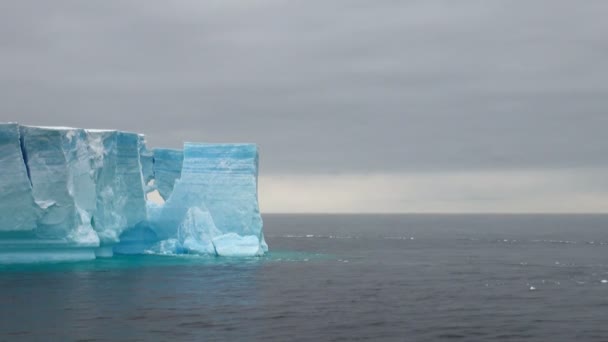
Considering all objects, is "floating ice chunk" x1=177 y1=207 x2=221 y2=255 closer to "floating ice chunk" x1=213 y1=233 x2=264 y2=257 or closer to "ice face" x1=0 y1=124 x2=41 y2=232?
"floating ice chunk" x1=213 y1=233 x2=264 y2=257

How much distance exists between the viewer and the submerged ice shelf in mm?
32312

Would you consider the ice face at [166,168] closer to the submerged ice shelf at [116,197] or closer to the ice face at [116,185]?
the submerged ice shelf at [116,197]

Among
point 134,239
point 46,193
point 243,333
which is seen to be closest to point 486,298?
point 243,333

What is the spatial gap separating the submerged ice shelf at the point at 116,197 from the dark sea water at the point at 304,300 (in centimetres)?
120

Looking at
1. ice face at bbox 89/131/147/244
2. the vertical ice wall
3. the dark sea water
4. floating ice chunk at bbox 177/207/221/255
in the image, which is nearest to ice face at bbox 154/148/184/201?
ice face at bbox 89/131/147/244

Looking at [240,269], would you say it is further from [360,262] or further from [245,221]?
[360,262]

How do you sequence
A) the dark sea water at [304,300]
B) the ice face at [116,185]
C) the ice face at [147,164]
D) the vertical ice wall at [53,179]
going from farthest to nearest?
the ice face at [147,164]
the ice face at [116,185]
the vertical ice wall at [53,179]
the dark sea water at [304,300]

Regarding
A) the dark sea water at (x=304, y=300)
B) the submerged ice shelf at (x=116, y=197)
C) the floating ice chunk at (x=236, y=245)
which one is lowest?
the dark sea water at (x=304, y=300)

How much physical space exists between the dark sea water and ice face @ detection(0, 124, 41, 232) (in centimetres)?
202

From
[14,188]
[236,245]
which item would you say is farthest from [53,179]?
[236,245]

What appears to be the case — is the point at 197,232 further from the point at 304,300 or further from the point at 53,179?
the point at 304,300

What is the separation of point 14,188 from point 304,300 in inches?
527

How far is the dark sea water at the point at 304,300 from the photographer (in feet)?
67.1

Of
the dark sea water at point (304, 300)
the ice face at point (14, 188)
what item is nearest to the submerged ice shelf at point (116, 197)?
the ice face at point (14, 188)
